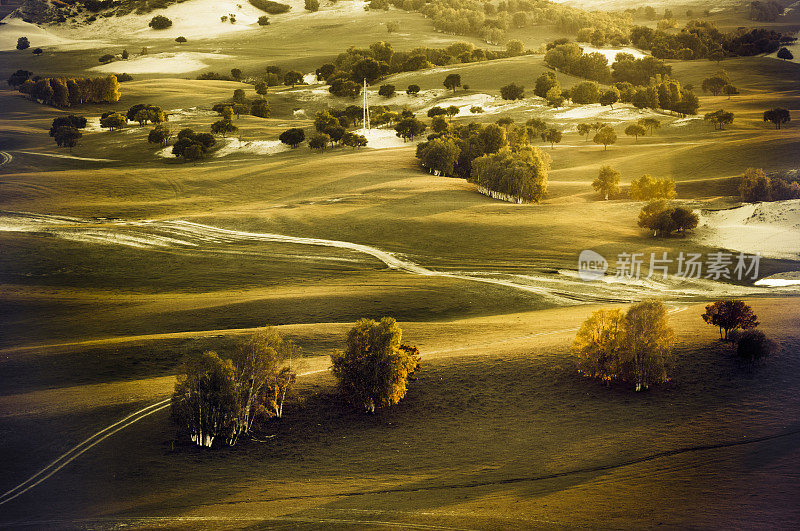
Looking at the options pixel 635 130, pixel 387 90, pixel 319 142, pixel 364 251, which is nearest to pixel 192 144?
pixel 319 142

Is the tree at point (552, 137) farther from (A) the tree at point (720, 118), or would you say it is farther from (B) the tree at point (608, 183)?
(B) the tree at point (608, 183)

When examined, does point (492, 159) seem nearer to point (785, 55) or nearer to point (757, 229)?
point (757, 229)

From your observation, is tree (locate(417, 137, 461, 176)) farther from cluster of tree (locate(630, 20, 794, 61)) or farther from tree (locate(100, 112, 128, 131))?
cluster of tree (locate(630, 20, 794, 61))

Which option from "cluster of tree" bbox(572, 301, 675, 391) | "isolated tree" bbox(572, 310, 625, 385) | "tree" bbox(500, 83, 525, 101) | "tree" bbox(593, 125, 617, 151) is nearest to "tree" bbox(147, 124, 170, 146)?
"tree" bbox(500, 83, 525, 101)

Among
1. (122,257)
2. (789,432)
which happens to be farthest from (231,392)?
(122,257)

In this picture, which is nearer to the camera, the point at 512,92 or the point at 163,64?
the point at 512,92

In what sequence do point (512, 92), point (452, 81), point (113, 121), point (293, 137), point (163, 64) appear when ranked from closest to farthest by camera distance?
point (293, 137), point (113, 121), point (512, 92), point (452, 81), point (163, 64)
